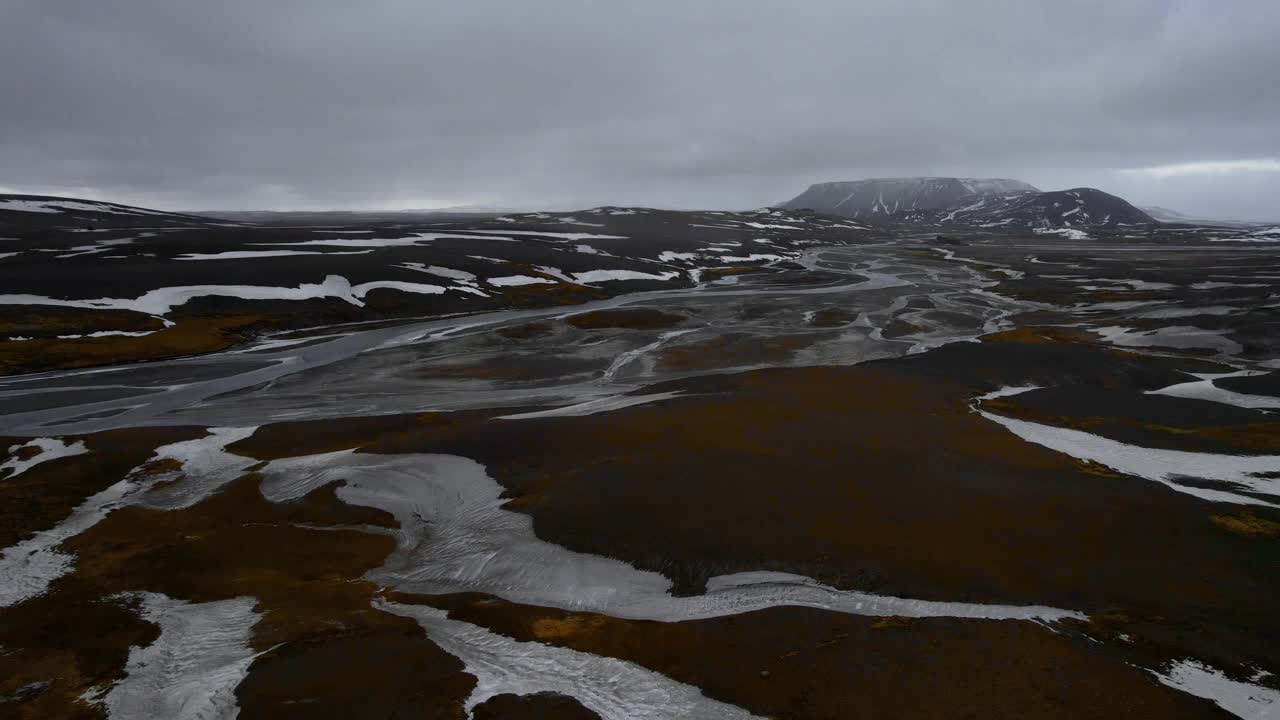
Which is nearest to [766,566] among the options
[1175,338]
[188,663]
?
[188,663]

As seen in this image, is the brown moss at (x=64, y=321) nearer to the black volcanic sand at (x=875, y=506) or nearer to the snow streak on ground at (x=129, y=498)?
the snow streak on ground at (x=129, y=498)

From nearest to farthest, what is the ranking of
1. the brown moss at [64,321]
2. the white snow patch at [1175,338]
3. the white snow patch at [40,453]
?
1. the white snow patch at [40,453]
2. the white snow patch at [1175,338]
3. the brown moss at [64,321]

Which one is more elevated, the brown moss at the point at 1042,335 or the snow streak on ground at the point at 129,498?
the brown moss at the point at 1042,335

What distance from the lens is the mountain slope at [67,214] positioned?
99.8 m

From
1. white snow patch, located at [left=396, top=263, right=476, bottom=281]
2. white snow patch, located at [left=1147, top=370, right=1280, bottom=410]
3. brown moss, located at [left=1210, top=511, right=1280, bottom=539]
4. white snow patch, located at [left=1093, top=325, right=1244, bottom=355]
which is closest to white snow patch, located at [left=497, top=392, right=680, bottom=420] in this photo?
brown moss, located at [left=1210, top=511, right=1280, bottom=539]

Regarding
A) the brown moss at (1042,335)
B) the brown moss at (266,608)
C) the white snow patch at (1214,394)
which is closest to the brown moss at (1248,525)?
the white snow patch at (1214,394)

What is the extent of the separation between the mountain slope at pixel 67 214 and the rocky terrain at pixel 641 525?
76.5 metres

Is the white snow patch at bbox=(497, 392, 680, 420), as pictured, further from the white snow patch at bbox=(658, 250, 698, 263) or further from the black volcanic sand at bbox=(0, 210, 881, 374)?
the white snow patch at bbox=(658, 250, 698, 263)

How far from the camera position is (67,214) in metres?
113

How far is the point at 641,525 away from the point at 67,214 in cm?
14617

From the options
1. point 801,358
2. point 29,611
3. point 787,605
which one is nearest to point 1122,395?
point 801,358

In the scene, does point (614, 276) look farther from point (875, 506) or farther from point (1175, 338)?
point (875, 506)

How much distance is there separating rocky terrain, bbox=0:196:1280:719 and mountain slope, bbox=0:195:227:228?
3013 inches

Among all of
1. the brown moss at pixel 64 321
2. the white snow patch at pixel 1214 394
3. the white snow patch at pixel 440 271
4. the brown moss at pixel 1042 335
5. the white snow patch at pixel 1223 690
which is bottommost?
the white snow patch at pixel 1223 690
